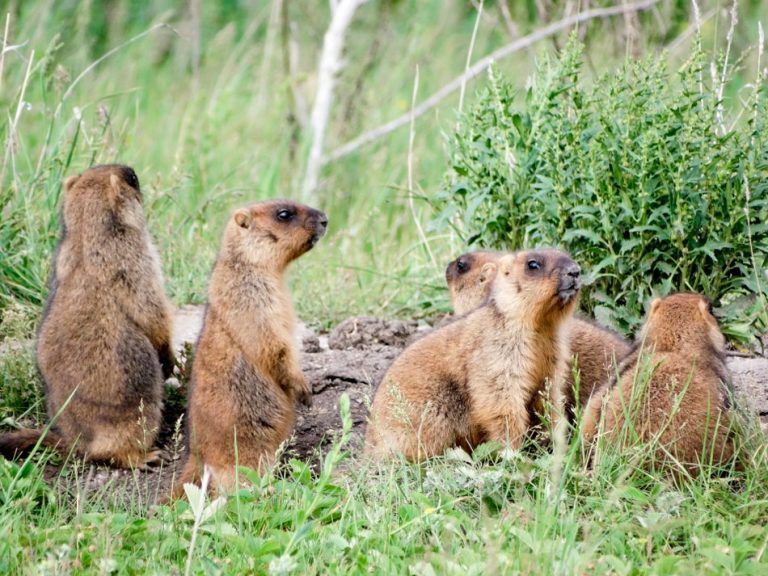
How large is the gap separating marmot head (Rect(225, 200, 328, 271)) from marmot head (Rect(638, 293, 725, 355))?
5.59 feet

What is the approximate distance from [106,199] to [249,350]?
1.10 m

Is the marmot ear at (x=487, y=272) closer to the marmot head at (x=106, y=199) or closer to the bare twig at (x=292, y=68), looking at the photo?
the marmot head at (x=106, y=199)

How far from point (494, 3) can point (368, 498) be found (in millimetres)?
9142

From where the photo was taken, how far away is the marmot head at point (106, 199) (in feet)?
18.3

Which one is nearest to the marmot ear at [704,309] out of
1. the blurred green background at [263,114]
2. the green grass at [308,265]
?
the green grass at [308,265]

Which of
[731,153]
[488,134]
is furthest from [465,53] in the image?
[731,153]

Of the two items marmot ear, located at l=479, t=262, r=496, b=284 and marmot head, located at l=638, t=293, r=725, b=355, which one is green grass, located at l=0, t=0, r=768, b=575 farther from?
marmot ear, located at l=479, t=262, r=496, b=284

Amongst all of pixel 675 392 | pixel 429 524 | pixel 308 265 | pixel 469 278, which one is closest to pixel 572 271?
pixel 675 392

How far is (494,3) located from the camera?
41.0 ft

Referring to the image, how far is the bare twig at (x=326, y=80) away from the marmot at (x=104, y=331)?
3.33 m

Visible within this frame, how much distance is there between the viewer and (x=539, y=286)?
4926 millimetres

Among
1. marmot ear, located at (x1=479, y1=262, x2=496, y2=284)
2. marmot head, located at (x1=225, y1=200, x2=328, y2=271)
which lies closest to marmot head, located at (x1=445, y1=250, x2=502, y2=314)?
marmot ear, located at (x1=479, y1=262, x2=496, y2=284)

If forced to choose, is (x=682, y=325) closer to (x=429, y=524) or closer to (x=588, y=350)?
(x=588, y=350)

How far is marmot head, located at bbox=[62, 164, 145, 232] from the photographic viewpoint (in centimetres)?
559
